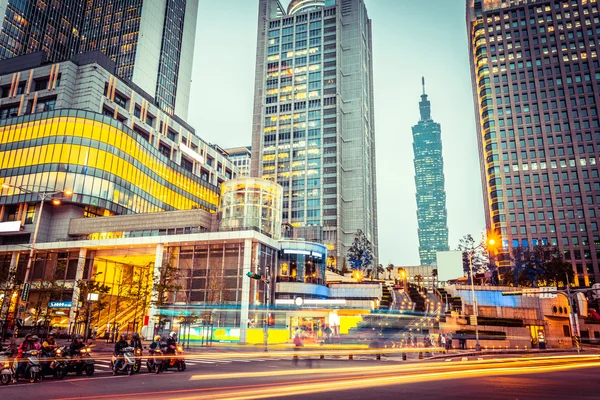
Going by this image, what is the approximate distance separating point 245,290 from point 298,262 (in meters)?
11.8

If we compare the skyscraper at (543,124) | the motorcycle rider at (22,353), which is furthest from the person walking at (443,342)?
the skyscraper at (543,124)

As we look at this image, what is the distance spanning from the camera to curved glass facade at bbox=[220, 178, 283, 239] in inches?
2152

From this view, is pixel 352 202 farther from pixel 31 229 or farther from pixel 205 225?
pixel 31 229

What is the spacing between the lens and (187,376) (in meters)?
18.0

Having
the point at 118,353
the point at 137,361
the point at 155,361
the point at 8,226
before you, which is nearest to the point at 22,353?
the point at 118,353

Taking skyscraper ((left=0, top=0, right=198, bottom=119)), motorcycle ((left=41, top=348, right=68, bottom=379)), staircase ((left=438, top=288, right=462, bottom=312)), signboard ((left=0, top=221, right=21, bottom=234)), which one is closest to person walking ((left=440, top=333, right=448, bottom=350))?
staircase ((left=438, top=288, right=462, bottom=312))

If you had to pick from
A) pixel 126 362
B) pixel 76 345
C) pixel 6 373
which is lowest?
pixel 6 373

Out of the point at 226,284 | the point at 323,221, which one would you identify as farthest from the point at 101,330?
the point at 323,221

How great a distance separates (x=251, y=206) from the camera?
55156mm

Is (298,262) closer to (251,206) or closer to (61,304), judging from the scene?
(251,206)

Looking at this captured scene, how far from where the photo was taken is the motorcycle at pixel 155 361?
1981 cm

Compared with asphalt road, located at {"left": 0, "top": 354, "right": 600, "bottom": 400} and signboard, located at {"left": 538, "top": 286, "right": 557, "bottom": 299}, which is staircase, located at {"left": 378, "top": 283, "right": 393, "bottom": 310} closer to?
signboard, located at {"left": 538, "top": 286, "right": 557, "bottom": 299}

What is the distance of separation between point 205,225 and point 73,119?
2694 cm

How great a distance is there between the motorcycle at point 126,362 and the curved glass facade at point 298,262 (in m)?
37.1
